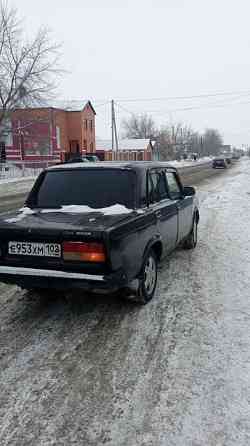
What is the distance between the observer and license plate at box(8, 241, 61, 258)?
3.80 metres

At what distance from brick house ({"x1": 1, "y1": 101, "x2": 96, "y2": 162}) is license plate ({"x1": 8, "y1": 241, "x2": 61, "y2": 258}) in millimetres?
29222

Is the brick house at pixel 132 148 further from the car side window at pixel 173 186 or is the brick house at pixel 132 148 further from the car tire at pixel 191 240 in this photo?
the car side window at pixel 173 186

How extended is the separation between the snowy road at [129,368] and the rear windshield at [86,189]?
1.19 m

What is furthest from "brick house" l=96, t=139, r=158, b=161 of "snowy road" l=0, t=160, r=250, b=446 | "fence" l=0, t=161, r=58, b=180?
"snowy road" l=0, t=160, r=250, b=446

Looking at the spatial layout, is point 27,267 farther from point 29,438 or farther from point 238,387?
point 238,387

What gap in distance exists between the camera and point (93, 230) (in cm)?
363

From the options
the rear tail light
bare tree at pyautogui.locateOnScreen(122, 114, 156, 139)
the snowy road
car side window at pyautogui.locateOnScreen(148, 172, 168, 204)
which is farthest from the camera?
bare tree at pyautogui.locateOnScreen(122, 114, 156, 139)

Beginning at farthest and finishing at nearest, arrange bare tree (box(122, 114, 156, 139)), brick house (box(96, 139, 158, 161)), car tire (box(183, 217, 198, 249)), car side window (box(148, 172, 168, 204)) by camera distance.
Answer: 1. bare tree (box(122, 114, 156, 139))
2. brick house (box(96, 139, 158, 161))
3. car tire (box(183, 217, 198, 249))
4. car side window (box(148, 172, 168, 204))

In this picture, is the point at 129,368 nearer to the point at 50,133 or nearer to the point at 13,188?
the point at 13,188

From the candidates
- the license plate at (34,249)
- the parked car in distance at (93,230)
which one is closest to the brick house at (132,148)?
the parked car in distance at (93,230)

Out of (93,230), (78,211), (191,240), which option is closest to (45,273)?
(93,230)

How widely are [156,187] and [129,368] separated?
2.62m

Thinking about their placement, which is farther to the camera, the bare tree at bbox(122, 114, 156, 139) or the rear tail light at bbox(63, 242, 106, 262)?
the bare tree at bbox(122, 114, 156, 139)

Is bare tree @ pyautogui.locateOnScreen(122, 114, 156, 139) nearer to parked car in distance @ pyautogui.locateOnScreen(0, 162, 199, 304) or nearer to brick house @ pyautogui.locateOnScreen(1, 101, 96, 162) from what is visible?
brick house @ pyautogui.locateOnScreen(1, 101, 96, 162)
